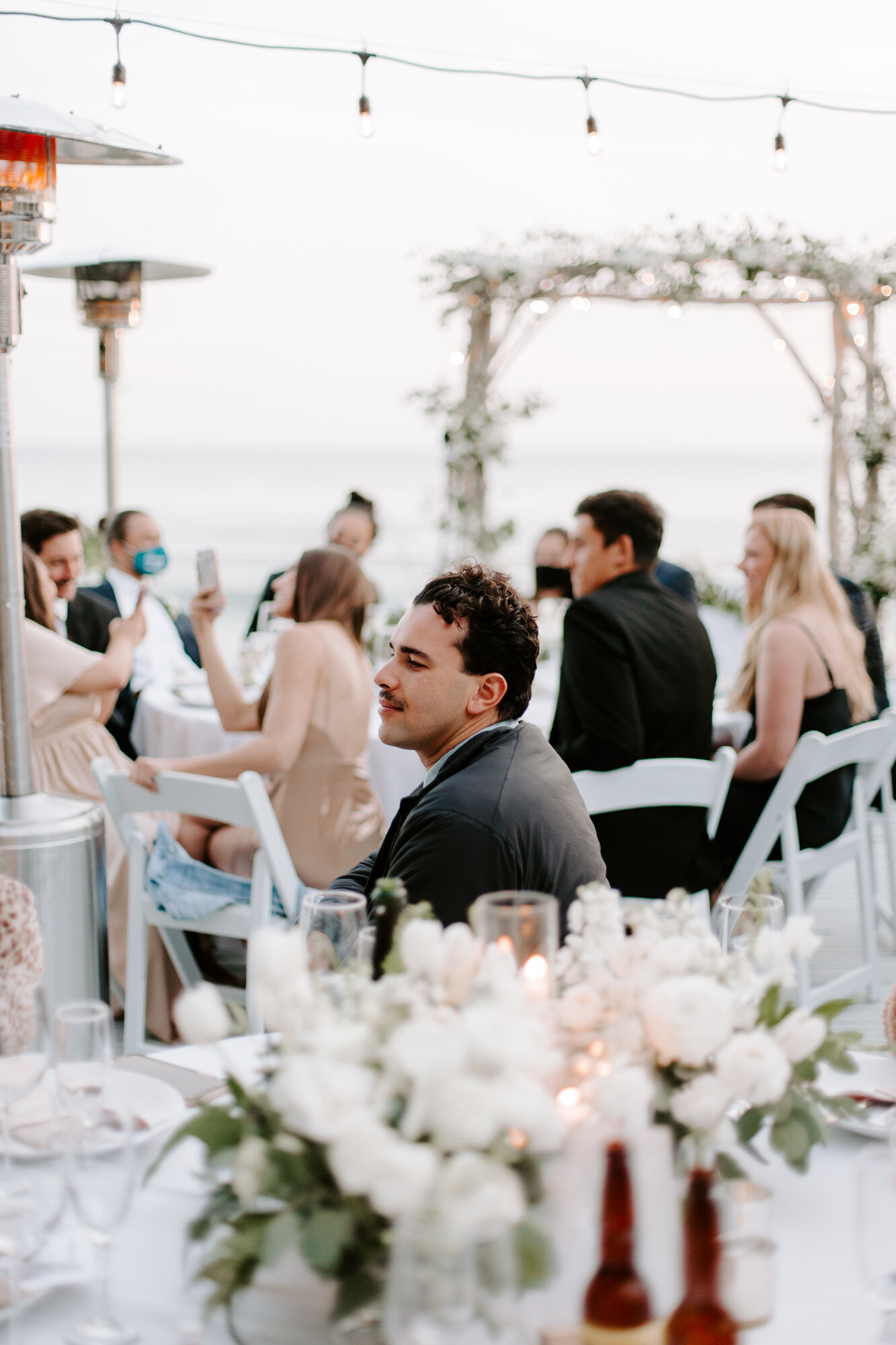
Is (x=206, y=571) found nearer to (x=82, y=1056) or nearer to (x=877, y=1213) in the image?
(x=82, y=1056)

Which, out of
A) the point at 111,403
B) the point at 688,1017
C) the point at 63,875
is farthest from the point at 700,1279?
the point at 111,403

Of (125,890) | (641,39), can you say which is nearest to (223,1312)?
(125,890)

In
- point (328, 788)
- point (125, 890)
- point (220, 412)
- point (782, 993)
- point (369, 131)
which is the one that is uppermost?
point (220, 412)

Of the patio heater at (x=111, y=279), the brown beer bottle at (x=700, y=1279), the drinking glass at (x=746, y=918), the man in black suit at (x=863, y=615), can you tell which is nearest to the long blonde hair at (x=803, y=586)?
the man in black suit at (x=863, y=615)

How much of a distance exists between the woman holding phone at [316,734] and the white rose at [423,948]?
227cm

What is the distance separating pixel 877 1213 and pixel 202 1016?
1.69 feet

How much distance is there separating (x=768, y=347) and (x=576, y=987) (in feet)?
114

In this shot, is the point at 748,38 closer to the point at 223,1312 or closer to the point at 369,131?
the point at 369,131

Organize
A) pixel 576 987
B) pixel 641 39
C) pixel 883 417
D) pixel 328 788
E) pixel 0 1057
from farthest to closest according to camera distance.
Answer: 1. pixel 883 417
2. pixel 641 39
3. pixel 328 788
4. pixel 0 1057
5. pixel 576 987

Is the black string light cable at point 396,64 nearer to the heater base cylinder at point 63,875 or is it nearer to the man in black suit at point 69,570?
the man in black suit at point 69,570

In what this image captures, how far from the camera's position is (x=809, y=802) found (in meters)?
3.56

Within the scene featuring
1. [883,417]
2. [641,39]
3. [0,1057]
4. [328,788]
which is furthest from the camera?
[883,417]

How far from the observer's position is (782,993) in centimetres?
101

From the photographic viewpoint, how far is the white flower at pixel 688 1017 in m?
0.86
